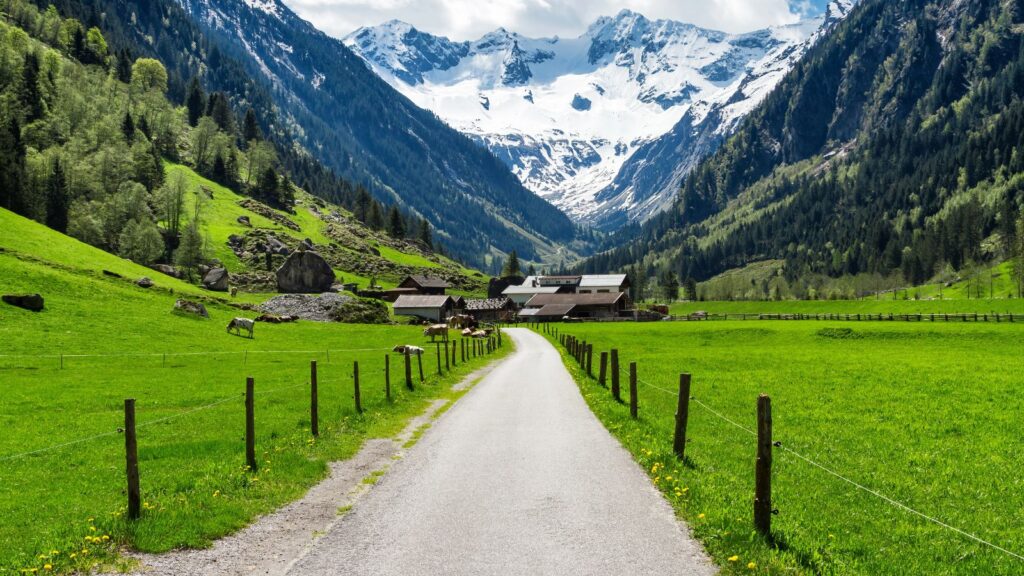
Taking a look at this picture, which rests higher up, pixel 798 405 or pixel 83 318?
pixel 83 318

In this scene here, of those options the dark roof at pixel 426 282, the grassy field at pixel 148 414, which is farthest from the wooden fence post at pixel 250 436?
the dark roof at pixel 426 282

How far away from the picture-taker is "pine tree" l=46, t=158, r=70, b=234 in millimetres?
102000

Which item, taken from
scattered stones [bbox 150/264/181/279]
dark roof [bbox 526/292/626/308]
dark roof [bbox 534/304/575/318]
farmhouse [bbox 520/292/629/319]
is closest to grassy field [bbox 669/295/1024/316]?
farmhouse [bbox 520/292/629/319]

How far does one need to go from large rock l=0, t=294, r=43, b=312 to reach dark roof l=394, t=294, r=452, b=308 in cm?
8776

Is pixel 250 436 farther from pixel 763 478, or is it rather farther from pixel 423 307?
pixel 423 307

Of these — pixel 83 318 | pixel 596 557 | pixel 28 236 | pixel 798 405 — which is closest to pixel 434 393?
pixel 798 405

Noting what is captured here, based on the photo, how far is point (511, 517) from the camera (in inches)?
488

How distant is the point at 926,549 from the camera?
11.0 m

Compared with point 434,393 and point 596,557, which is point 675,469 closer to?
point 596,557

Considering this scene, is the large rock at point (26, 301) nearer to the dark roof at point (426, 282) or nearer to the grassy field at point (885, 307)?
the dark roof at point (426, 282)

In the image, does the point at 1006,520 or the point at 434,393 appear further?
the point at 434,393

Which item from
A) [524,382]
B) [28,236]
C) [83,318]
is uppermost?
[28,236]

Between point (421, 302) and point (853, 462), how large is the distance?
124774mm

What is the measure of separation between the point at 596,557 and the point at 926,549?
228 inches
